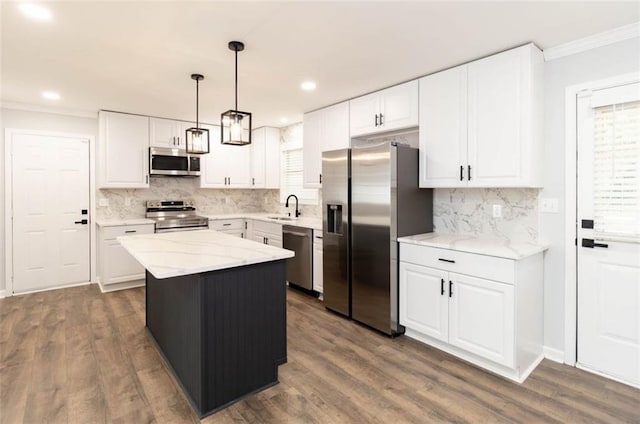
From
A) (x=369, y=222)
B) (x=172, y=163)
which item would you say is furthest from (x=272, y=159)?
(x=369, y=222)

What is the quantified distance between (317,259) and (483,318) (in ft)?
6.84

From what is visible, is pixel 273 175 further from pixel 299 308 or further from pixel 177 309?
pixel 177 309

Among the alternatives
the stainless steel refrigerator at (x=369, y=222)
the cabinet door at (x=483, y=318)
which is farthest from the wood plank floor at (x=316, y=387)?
the stainless steel refrigerator at (x=369, y=222)

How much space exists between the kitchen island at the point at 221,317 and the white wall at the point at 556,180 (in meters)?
2.10

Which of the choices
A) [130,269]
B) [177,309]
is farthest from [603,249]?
[130,269]

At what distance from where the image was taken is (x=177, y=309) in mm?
2387

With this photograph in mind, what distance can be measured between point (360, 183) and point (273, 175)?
8.89 ft

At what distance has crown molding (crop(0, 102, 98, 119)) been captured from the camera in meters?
4.24

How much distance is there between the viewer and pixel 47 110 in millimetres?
4473

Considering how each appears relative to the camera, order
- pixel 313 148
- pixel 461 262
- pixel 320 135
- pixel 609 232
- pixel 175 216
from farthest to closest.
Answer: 1. pixel 175 216
2. pixel 313 148
3. pixel 320 135
4. pixel 461 262
5. pixel 609 232

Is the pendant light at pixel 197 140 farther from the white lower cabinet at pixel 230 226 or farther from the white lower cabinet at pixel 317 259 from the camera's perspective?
the white lower cabinet at pixel 230 226

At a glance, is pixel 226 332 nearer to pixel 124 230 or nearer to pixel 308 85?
pixel 308 85

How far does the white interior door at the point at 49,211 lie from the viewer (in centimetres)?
436

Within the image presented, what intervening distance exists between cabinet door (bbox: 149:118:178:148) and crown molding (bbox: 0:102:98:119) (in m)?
0.75
